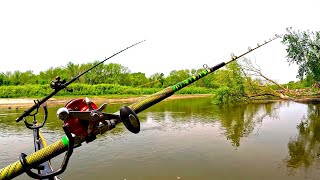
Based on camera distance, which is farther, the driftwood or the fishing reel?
the driftwood

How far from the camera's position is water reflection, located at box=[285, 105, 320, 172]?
14005 millimetres

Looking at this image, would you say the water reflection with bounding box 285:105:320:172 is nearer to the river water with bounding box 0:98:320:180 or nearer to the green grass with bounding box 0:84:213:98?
the river water with bounding box 0:98:320:180

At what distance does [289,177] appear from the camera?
475 inches

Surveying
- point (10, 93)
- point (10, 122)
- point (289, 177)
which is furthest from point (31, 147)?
point (10, 93)

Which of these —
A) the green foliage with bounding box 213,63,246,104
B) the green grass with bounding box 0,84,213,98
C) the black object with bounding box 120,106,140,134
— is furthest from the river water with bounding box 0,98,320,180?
the green grass with bounding box 0,84,213,98

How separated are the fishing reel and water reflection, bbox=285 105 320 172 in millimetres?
12754

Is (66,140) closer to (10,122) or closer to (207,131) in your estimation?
(207,131)

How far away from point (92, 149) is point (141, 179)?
5558 mm

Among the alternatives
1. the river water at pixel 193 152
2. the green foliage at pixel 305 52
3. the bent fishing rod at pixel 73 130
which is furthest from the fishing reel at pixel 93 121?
the green foliage at pixel 305 52

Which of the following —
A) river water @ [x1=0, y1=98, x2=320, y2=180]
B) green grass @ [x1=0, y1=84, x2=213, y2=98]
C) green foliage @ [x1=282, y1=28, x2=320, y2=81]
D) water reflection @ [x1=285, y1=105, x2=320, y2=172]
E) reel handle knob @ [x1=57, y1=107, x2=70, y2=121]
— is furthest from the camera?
green grass @ [x1=0, y1=84, x2=213, y2=98]

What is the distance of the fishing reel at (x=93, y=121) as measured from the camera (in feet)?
7.06

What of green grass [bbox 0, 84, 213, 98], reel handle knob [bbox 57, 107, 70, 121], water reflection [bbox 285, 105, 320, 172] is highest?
green grass [bbox 0, 84, 213, 98]

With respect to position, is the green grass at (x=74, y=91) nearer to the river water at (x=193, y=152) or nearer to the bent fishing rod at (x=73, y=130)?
the river water at (x=193, y=152)

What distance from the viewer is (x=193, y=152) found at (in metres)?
16.1
